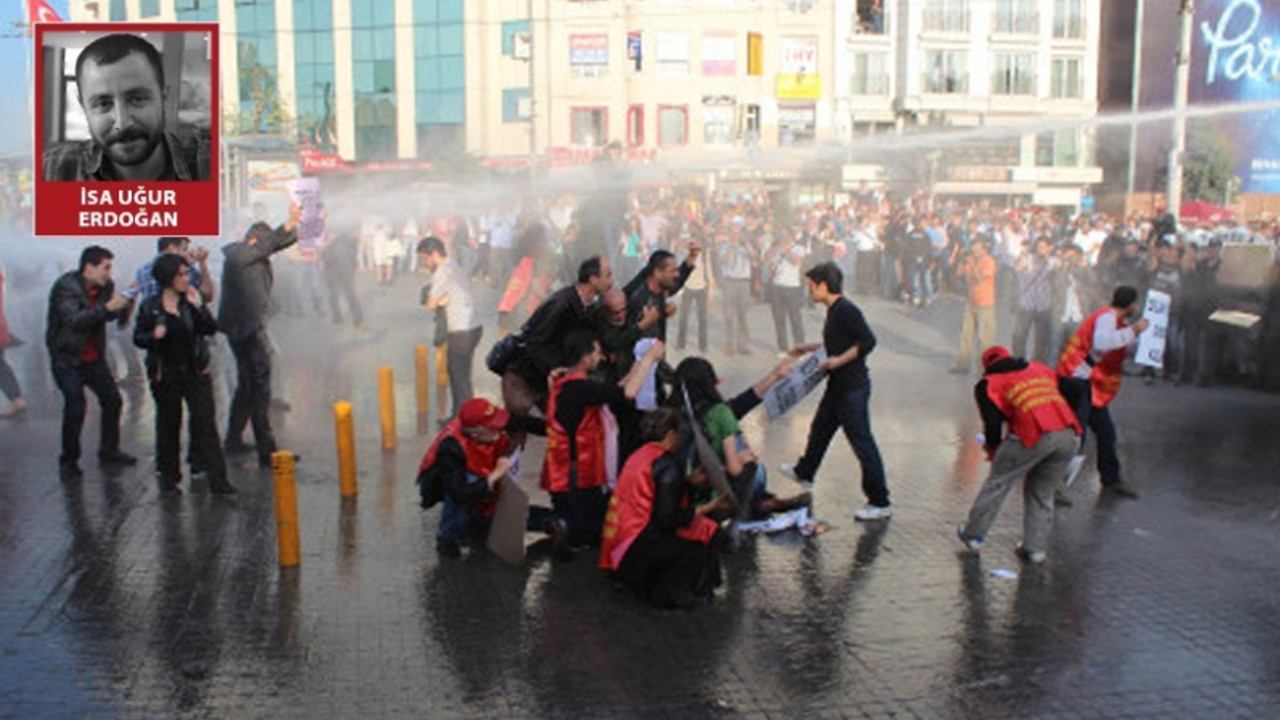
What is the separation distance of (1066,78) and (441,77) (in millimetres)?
27512

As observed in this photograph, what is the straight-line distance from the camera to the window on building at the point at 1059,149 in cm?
3666

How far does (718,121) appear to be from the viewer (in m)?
19.8

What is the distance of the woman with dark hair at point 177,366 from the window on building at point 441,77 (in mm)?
9183

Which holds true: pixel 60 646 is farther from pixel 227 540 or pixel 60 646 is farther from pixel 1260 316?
pixel 1260 316

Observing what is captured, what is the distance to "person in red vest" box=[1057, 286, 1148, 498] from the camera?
27.0ft

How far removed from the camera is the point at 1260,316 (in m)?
13.4

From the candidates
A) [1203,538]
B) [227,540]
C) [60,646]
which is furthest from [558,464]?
[1203,538]

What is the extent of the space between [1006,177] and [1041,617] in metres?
29.6

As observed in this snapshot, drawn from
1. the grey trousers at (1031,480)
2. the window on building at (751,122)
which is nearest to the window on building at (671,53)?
the window on building at (751,122)

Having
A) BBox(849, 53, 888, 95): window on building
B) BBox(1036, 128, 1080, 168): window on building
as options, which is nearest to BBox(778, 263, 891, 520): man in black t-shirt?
BBox(849, 53, 888, 95): window on building

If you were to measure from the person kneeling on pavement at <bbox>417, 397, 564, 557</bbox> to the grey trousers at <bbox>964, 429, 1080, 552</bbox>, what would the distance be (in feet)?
8.21

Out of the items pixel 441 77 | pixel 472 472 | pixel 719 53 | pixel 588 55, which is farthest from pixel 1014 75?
pixel 472 472

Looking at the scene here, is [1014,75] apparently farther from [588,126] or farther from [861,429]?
[861,429]

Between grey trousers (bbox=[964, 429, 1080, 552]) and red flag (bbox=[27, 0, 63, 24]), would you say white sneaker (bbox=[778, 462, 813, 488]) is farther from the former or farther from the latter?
red flag (bbox=[27, 0, 63, 24])
